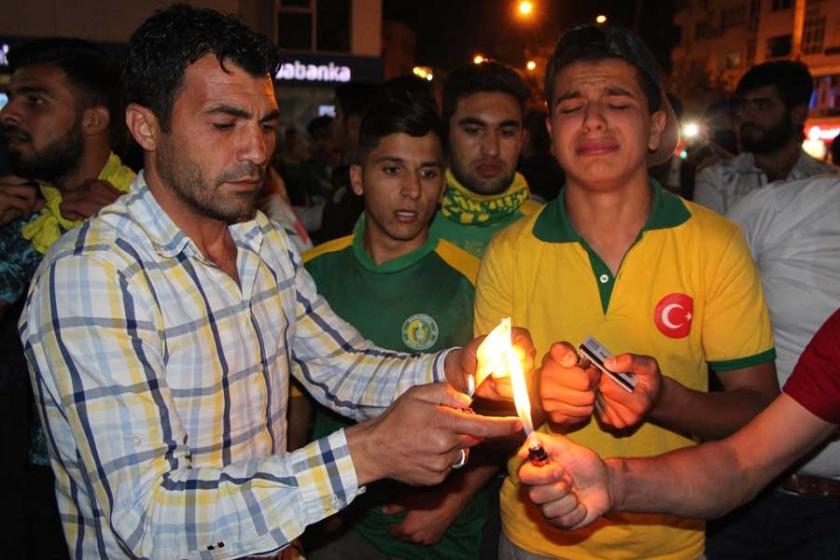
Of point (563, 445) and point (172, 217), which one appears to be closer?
point (563, 445)

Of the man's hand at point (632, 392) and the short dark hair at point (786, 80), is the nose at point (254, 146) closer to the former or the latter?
the man's hand at point (632, 392)

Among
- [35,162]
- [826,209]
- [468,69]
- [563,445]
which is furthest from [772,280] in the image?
[35,162]

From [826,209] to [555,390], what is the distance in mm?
2057

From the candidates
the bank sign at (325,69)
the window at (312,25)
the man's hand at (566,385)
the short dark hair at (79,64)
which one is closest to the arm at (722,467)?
the man's hand at (566,385)

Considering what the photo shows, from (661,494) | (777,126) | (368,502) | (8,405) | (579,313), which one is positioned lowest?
(368,502)

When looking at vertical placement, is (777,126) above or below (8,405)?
above

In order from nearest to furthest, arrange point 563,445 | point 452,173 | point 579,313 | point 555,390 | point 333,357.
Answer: point 563,445, point 555,390, point 579,313, point 333,357, point 452,173

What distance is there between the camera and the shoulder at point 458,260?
142 inches

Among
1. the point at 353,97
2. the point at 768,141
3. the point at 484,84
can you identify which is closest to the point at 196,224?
the point at 484,84

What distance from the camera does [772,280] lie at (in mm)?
3463

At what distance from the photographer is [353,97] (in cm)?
664

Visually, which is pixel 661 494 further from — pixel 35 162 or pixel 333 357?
pixel 35 162

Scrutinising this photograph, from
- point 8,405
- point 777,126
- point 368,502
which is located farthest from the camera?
point 777,126

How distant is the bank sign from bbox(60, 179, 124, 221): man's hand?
858 inches
